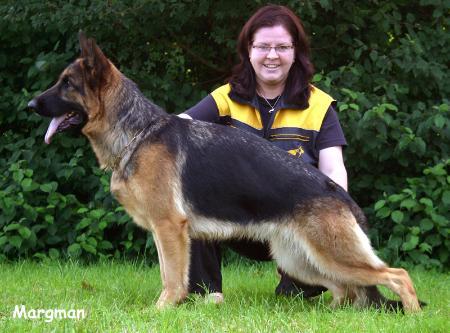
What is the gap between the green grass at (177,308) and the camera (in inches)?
142

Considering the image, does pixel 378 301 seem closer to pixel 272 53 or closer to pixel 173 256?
pixel 173 256

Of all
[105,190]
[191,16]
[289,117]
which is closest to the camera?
[289,117]

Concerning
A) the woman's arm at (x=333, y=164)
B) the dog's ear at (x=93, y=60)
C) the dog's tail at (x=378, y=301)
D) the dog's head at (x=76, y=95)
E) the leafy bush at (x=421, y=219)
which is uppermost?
the dog's ear at (x=93, y=60)

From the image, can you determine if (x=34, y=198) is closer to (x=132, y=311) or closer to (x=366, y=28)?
(x=132, y=311)

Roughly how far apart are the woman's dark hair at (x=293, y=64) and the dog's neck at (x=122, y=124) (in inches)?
35.5

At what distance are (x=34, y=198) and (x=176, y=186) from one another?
10.6ft

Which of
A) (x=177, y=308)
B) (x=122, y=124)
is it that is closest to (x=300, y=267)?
(x=177, y=308)

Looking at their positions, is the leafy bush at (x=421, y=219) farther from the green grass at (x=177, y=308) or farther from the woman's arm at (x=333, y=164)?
the woman's arm at (x=333, y=164)

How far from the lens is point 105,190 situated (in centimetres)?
673

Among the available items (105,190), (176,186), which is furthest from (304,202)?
(105,190)

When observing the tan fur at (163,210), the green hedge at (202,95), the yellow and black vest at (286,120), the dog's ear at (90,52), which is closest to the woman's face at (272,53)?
the yellow and black vest at (286,120)

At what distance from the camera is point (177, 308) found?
160 inches

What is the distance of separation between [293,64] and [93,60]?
5.26 ft

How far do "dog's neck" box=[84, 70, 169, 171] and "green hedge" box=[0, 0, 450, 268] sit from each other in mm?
2201
